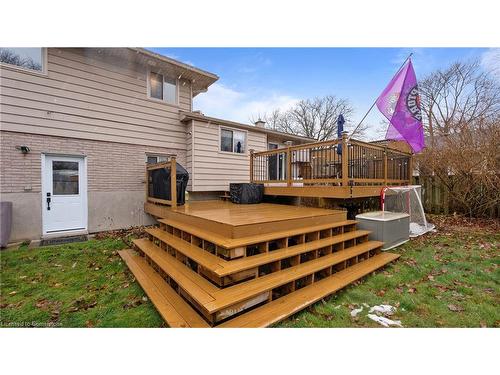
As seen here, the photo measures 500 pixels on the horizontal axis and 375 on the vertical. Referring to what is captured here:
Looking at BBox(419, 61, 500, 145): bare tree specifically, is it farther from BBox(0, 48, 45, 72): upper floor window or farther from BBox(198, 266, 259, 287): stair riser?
BBox(0, 48, 45, 72): upper floor window

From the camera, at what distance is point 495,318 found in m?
2.33

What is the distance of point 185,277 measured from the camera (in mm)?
2666

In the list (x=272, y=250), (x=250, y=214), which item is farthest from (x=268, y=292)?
(x=250, y=214)

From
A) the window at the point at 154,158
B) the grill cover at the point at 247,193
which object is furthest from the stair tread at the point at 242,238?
the window at the point at 154,158

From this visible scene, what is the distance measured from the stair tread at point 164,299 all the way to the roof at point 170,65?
19.0ft

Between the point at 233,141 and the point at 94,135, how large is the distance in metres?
4.36

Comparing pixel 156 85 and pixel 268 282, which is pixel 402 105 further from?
pixel 156 85

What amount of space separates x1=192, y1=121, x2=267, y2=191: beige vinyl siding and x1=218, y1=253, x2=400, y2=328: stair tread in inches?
217

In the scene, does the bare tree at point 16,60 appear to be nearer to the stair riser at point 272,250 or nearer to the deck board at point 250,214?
the deck board at point 250,214

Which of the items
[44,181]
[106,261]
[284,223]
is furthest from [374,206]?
[44,181]
